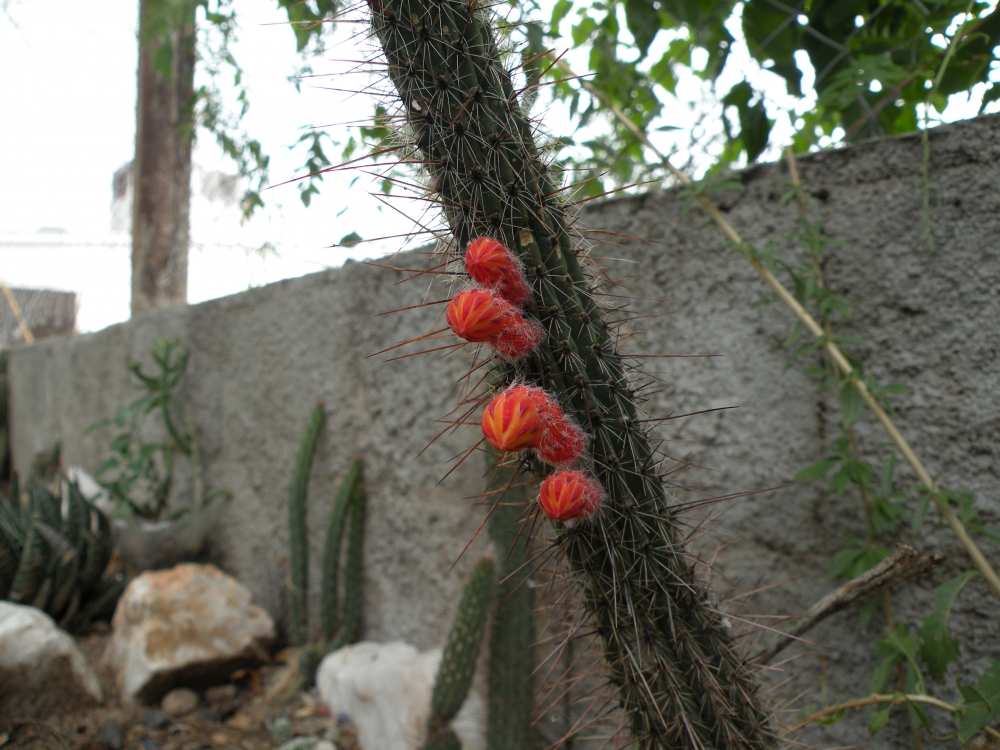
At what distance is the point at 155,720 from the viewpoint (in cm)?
242

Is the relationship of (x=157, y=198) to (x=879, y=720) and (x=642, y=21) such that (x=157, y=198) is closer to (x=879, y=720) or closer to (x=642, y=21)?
(x=642, y=21)

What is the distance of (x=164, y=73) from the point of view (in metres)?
2.44

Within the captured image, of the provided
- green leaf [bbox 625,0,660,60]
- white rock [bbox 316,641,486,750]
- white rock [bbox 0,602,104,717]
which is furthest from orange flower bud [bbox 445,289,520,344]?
white rock [bbox 0,602,104,717]

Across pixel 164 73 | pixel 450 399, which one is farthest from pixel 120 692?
pixel 164 73

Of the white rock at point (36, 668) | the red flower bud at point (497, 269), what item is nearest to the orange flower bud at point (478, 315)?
the red flower bud at point (497, 269)

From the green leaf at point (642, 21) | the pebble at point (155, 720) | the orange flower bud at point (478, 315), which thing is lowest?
the pebble at point (155, 720)

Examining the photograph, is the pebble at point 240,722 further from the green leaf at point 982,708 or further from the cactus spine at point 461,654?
the green leaf at point 982,708

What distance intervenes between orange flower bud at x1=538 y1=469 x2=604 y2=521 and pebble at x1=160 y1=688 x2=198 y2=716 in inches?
93.2

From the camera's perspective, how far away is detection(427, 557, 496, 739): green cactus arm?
179 centimetres

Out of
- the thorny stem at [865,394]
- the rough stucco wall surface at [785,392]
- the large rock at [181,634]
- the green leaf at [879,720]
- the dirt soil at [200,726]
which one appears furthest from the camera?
the large rock at [181,634]

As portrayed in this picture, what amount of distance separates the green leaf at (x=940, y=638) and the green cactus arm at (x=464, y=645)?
3.31ft

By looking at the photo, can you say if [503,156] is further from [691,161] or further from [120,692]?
[120,692]

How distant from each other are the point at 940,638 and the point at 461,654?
112 centimetres

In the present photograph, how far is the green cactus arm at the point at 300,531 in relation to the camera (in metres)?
2.61
